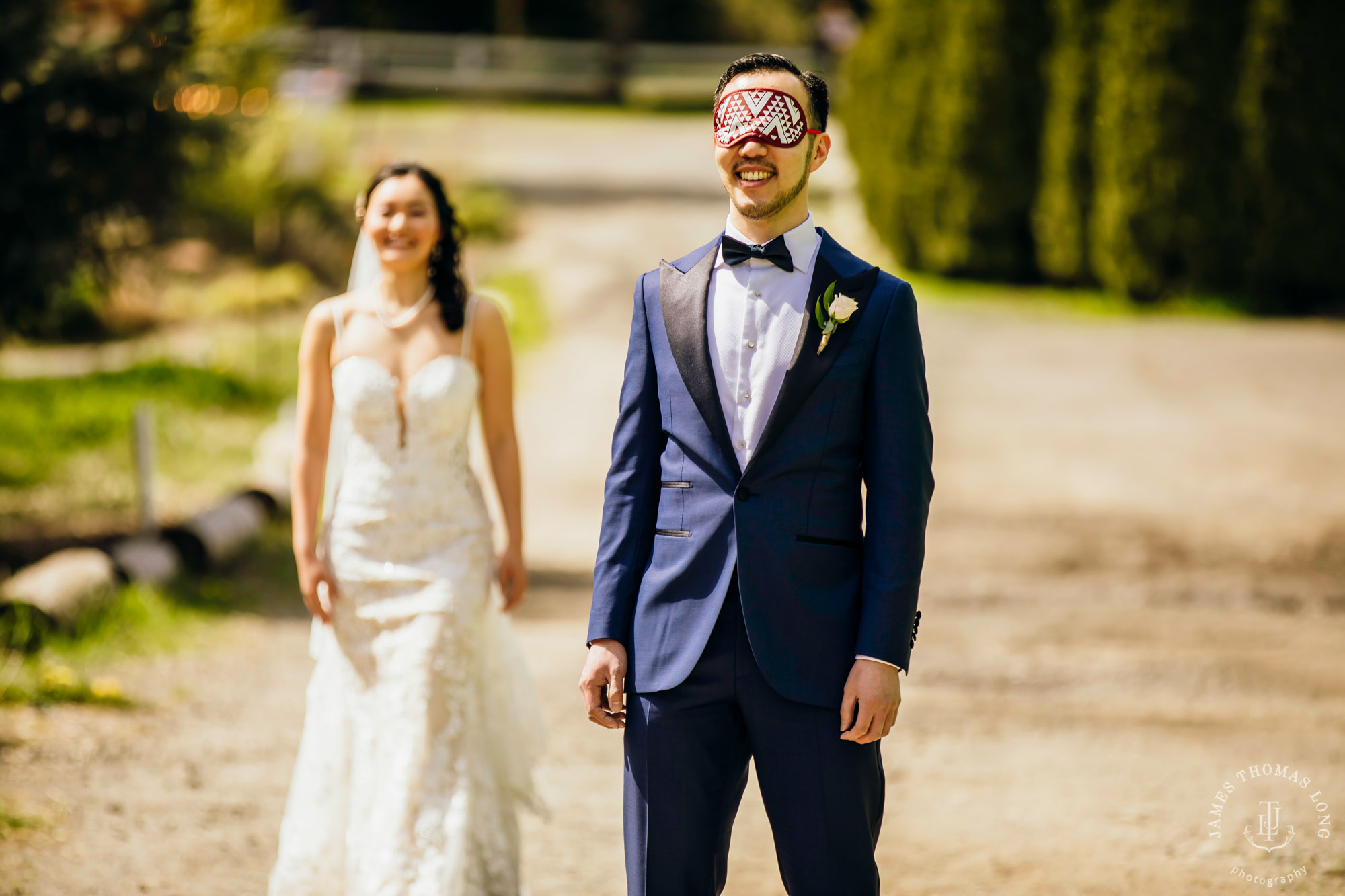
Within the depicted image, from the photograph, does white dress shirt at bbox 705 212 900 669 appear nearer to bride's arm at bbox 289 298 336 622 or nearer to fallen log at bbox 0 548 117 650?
bride's arm at bbox 289 298 336 622

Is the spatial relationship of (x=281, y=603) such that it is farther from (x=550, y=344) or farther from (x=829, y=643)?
(x=550, y=344)

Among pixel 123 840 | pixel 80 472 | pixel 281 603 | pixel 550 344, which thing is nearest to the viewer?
pixel 123 840

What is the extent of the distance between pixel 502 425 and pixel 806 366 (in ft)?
5.63

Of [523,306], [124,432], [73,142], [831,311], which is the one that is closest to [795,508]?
[831,311]

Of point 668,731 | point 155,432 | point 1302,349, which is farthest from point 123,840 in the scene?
point 1302,349

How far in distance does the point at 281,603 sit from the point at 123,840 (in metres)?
3.18

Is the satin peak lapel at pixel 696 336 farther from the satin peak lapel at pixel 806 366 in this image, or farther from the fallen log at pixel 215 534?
the fallen log at pixel 215 534

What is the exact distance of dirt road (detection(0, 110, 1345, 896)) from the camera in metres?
4.57

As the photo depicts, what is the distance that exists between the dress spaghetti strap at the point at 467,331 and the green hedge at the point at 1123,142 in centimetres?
1344

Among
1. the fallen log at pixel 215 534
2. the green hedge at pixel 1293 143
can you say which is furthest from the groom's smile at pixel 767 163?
the green hedge at pixel 1293 143

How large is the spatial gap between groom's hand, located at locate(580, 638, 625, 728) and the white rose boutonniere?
0.79 metres

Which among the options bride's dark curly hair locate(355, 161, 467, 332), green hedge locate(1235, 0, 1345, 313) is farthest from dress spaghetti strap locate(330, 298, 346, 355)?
green hedge locate(1235, 0, 1345, 313)

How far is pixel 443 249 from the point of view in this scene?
13.7ft

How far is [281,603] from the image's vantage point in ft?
25.5
